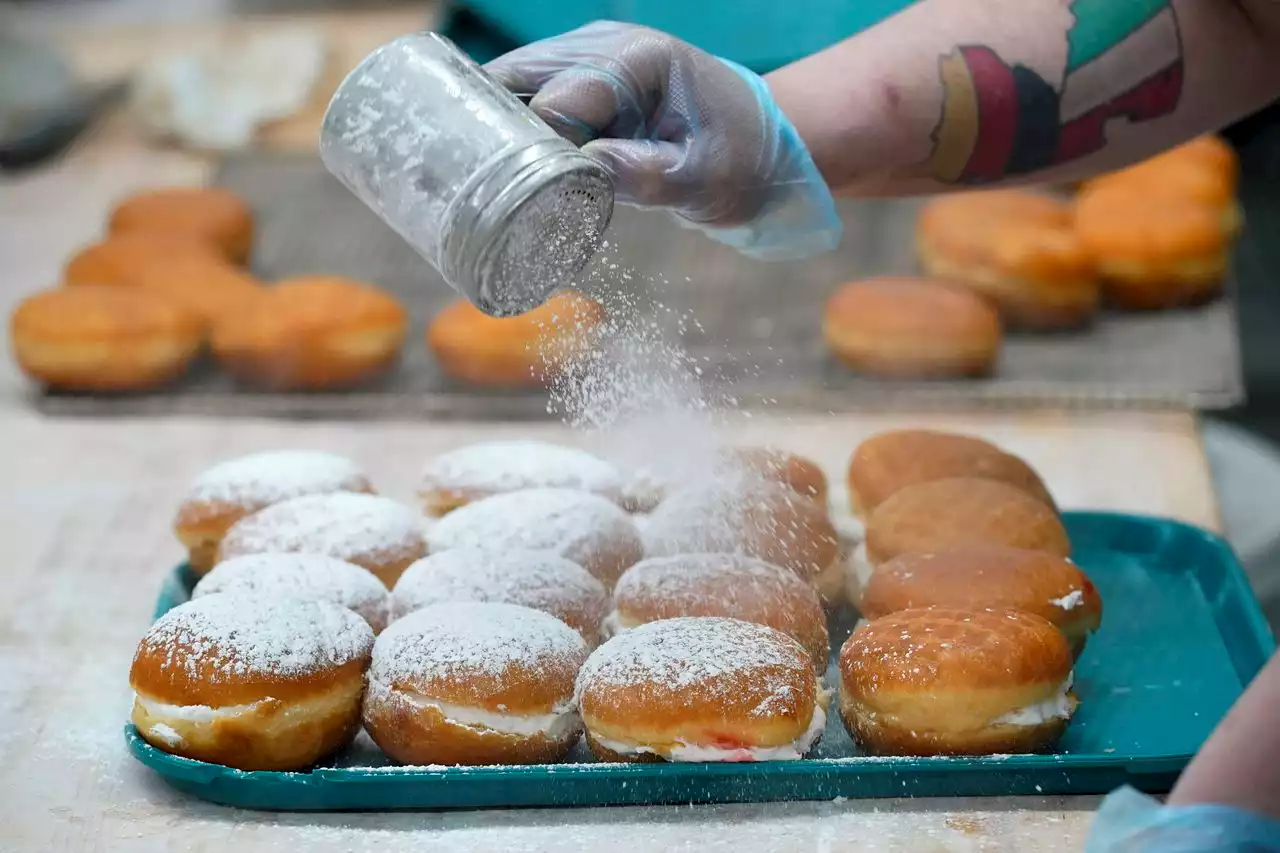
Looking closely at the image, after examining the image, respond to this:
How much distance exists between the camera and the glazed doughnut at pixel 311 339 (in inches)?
88.0

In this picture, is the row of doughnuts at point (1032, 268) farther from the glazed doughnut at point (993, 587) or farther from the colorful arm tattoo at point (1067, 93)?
the glazed doughnut at point (993, 587)

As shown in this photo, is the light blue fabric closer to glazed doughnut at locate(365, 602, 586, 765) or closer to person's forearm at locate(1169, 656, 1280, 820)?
glazed doughnut at locate(365, 602, 586, 765)

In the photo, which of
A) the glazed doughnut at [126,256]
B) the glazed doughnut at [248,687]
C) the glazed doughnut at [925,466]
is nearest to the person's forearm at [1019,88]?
the glazed doughnut at [925,466]

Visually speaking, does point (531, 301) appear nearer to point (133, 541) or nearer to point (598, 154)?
point (598, 154)

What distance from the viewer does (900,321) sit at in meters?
2.25

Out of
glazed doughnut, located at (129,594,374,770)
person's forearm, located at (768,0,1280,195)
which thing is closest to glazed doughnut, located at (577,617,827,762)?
glazed doughnut, located at (129,594,374,770)

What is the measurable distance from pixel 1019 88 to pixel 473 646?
83 cm

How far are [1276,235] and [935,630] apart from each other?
2.34m

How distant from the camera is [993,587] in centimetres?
143

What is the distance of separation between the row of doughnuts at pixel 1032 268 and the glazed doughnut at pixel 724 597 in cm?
84

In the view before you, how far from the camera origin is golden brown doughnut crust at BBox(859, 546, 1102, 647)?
142 cm

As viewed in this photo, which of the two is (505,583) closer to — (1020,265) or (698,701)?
(698,701)

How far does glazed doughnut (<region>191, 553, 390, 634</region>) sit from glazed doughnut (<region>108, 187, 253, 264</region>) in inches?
49.3

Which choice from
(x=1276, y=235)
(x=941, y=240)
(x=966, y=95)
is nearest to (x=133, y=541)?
(x=966, y=95)
